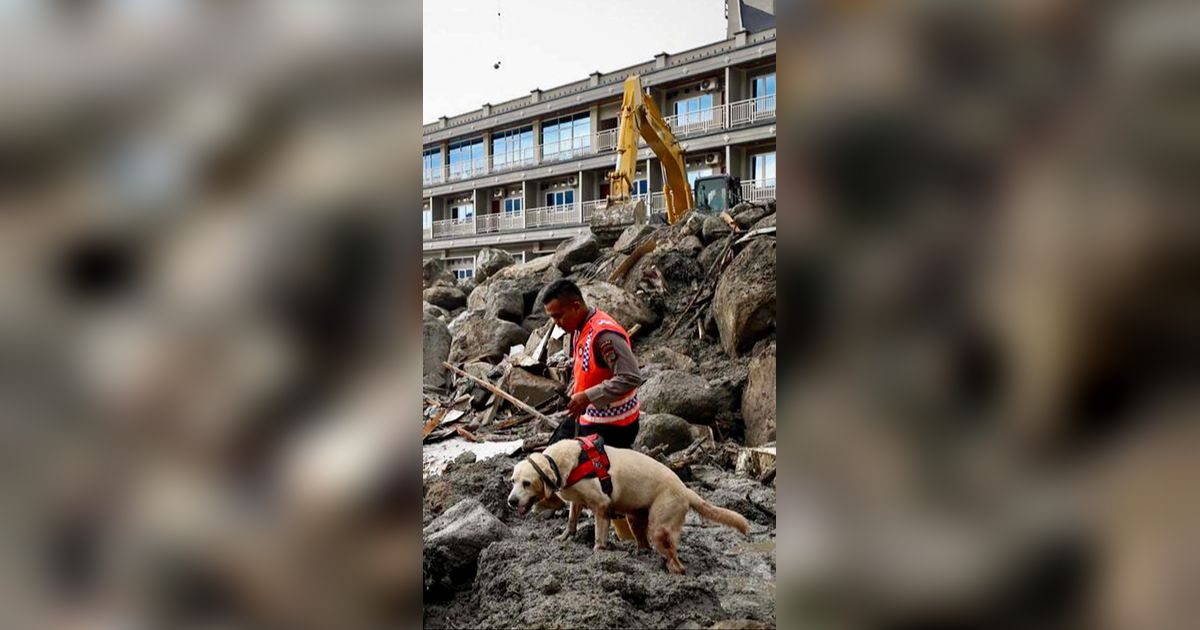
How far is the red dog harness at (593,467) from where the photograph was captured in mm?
4539

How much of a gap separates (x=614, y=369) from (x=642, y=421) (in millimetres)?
3164

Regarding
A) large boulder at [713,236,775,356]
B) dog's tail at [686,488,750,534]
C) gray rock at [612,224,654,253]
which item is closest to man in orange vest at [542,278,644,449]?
dog's tail at [686,488,750,534]

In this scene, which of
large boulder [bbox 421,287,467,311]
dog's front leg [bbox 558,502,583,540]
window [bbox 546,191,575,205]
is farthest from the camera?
window [bbox 546,191,575,205]

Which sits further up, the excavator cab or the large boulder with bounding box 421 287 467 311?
the excavator cab

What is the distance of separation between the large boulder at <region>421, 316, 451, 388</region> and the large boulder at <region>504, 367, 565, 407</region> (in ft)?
6.73

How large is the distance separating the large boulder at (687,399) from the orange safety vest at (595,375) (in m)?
3.30

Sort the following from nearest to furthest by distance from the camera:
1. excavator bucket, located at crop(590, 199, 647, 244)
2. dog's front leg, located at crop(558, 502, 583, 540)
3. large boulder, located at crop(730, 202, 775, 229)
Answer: dog's front leg, located at crop(558, 502, 583, 540), large boulder, located at crop(730, 202, 775, 229), excavator bucket, located at crop(590, 199, 647, 244)

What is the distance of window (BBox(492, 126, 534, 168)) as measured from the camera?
38.5 metres
